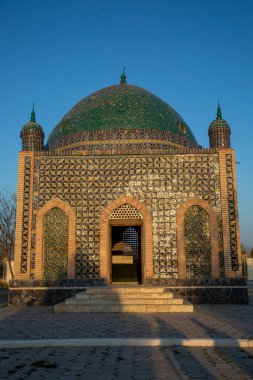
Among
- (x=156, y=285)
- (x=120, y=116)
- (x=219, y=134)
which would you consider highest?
(x=120, y=116)

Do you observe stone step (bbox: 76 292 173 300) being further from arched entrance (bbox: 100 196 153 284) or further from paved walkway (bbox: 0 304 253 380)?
paved walkway (bbox: 0 304 253 380)

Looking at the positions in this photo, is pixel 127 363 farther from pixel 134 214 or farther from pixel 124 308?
pixel 134 214

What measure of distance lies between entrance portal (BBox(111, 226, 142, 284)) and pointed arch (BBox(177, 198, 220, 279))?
4451 millimetres

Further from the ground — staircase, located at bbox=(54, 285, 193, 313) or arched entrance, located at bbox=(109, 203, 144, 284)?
arched entrance, located at bbox=(109, 203, 144, 284)

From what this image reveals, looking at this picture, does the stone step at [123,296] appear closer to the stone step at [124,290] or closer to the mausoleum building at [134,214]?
the stone step at [124,290]

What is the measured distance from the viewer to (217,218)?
984 cm

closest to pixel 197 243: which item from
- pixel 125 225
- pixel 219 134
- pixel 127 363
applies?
pixel 125 225

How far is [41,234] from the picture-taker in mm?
9820

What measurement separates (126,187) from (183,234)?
1940 mm

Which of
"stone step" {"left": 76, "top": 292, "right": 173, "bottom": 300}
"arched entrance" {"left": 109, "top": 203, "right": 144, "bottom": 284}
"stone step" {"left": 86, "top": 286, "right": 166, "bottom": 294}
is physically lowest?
"stone step" {"left": 76, "top": 292, "right": 173, "bottom": 300}

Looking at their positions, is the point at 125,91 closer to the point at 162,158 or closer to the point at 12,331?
the point at 162,158

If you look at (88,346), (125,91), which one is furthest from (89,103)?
(88,346)

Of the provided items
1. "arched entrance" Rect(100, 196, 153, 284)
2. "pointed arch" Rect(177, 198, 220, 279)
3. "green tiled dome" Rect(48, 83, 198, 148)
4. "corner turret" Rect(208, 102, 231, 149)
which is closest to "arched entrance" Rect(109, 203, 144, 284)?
"arched entrance" Rect(100, 196, 153, 284)

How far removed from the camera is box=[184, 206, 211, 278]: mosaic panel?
9.62 m
